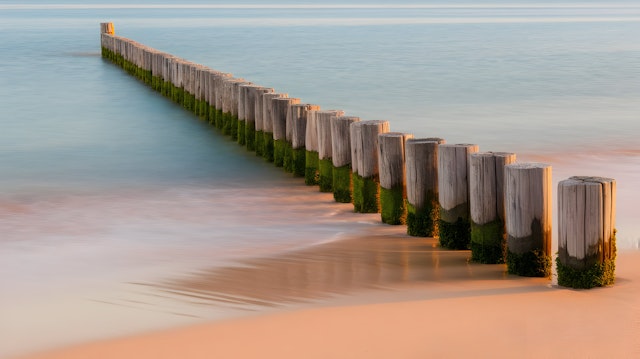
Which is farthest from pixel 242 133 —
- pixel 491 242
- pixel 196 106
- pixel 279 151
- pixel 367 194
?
pixel 491 242

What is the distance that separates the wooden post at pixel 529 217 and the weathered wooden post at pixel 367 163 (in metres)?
2.02

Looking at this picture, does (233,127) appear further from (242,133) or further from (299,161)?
(299,161)

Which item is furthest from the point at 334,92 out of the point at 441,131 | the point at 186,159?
the point at 186,159

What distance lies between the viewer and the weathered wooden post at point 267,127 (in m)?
11.0

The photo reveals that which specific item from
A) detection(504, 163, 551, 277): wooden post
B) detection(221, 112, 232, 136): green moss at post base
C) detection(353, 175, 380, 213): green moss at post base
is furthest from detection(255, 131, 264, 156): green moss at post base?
detection(504, 163, 551, 277): wooden post

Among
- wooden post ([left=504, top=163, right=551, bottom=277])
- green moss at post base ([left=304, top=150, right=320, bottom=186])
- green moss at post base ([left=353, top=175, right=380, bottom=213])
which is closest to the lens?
wooden post ([left=504, top=163, right=551, bottom=277])

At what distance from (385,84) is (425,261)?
628 inches

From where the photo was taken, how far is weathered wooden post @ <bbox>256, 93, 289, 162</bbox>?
11.0 meters

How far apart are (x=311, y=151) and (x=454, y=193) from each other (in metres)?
3.00

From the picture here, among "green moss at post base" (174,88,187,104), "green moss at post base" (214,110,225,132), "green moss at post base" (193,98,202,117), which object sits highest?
"green moss at post base" (174,88,187,104)

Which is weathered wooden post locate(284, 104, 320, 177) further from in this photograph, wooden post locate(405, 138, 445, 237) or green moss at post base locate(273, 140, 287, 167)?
wooden post locate(405, 138, 445, 237)

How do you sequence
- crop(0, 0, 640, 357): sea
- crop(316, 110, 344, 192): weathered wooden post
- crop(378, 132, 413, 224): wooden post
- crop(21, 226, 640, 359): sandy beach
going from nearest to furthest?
1. crop(21, 226, 640, 359): sandy beach
2. crop(0, 0, 640, 357): sea
3. crop(378, 132, 413, 224): wooden post
4. crop(316, 110, 344, 192): weathered wooden post

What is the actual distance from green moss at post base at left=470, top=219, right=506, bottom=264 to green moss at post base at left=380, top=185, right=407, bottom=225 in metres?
1.23

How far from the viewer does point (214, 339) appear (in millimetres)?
5402
